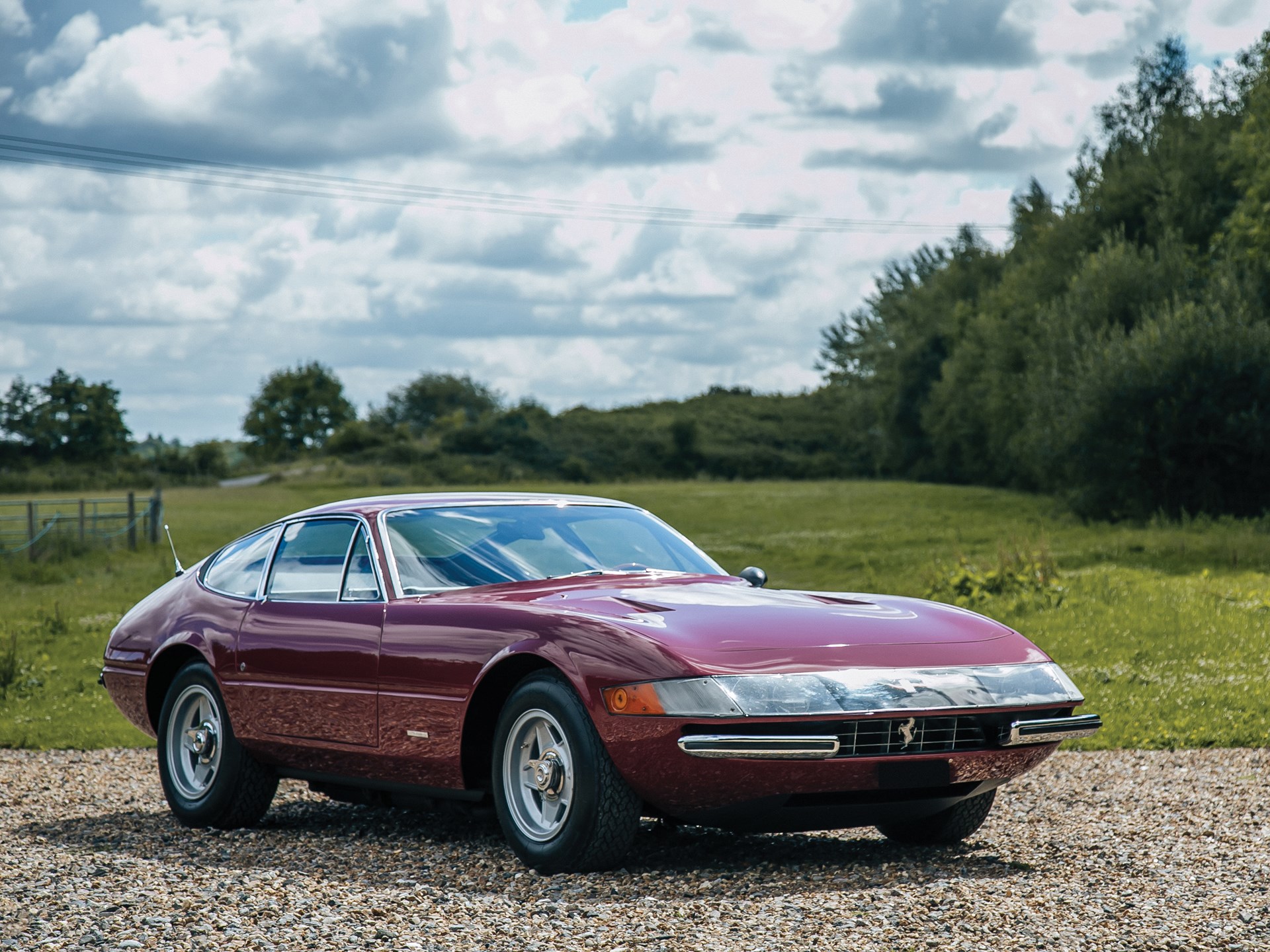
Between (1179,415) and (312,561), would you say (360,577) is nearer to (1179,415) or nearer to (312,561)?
(312,561)

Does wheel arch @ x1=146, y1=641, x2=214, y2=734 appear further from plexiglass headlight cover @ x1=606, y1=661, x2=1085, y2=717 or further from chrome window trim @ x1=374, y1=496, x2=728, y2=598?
plexiglass headlight cover @ x1=606, y1=661, x2=1085, y2=717

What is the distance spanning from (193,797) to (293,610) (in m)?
1.15

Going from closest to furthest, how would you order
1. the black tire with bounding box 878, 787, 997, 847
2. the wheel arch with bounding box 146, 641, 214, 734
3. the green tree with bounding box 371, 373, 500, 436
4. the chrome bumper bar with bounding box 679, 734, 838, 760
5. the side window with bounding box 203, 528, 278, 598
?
1. the chrome bumper bar with bounding box 679, 734, 838, 760
2. the black tire with bounding box 878, 787, 997, 847
3. the side window with bounding box 203, 528, 278, 598
4. the wheel arch with bounding box 146, 641, 214, 734
5. the green tree with bounding box 371, 373, 500, 436

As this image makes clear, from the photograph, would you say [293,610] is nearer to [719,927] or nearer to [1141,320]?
[719,927]

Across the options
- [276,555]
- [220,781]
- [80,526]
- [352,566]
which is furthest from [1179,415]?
[220,781]

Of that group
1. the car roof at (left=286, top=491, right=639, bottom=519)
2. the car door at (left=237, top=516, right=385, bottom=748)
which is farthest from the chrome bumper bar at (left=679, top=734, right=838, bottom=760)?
the car roof at (left=286, top=491, right=639, bottom=519)

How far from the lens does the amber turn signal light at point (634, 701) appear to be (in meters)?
5.33

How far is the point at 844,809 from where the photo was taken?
18.4ft

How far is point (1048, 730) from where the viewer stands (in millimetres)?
5859

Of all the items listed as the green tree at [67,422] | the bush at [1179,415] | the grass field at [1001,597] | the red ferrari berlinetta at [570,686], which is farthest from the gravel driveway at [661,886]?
the green tree at [67,422]

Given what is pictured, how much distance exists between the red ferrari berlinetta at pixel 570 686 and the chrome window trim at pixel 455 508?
0.01 metres

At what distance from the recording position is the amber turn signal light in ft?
17.5

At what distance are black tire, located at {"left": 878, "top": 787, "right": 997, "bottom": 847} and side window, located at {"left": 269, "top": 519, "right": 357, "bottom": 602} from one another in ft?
8.93

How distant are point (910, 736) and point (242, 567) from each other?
3.69m
